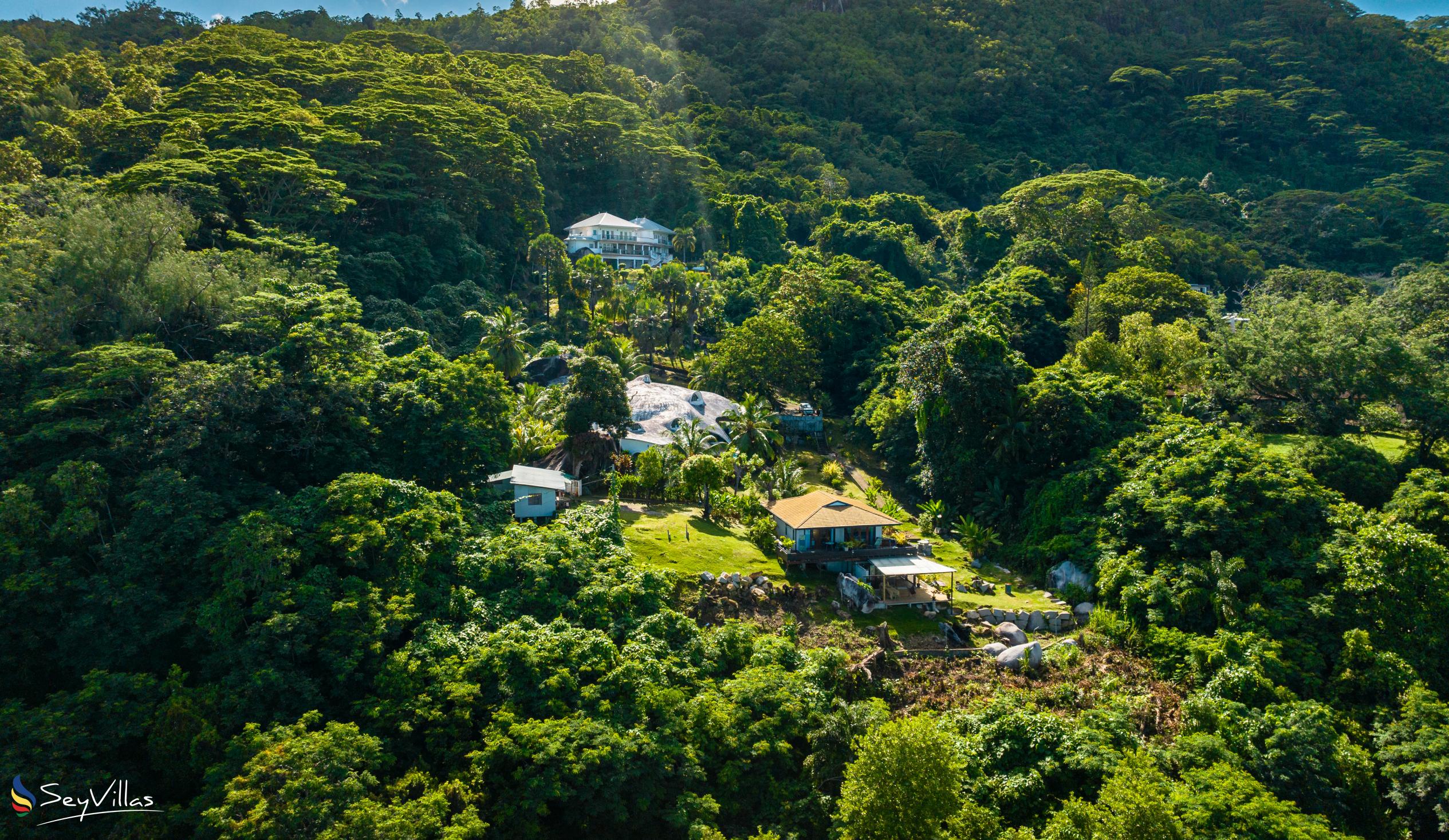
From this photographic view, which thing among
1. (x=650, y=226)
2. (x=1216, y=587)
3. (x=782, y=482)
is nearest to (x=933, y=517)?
(x=782, y=482)

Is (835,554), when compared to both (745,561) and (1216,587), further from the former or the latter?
(1216,587)

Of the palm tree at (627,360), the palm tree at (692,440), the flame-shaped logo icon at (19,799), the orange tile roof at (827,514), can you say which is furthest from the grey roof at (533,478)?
the flame-shaped logo icon at (19,799)

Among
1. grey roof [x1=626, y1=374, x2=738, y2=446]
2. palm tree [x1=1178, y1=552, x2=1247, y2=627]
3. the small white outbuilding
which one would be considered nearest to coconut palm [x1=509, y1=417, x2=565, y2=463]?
the small white outbuilding

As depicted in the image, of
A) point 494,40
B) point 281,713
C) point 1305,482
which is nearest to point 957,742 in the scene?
point 281,713

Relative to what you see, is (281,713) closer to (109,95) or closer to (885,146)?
(109,95)

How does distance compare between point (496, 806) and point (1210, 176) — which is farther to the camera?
point (1210, 176)

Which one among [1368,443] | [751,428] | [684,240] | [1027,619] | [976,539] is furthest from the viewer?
[684,240]
